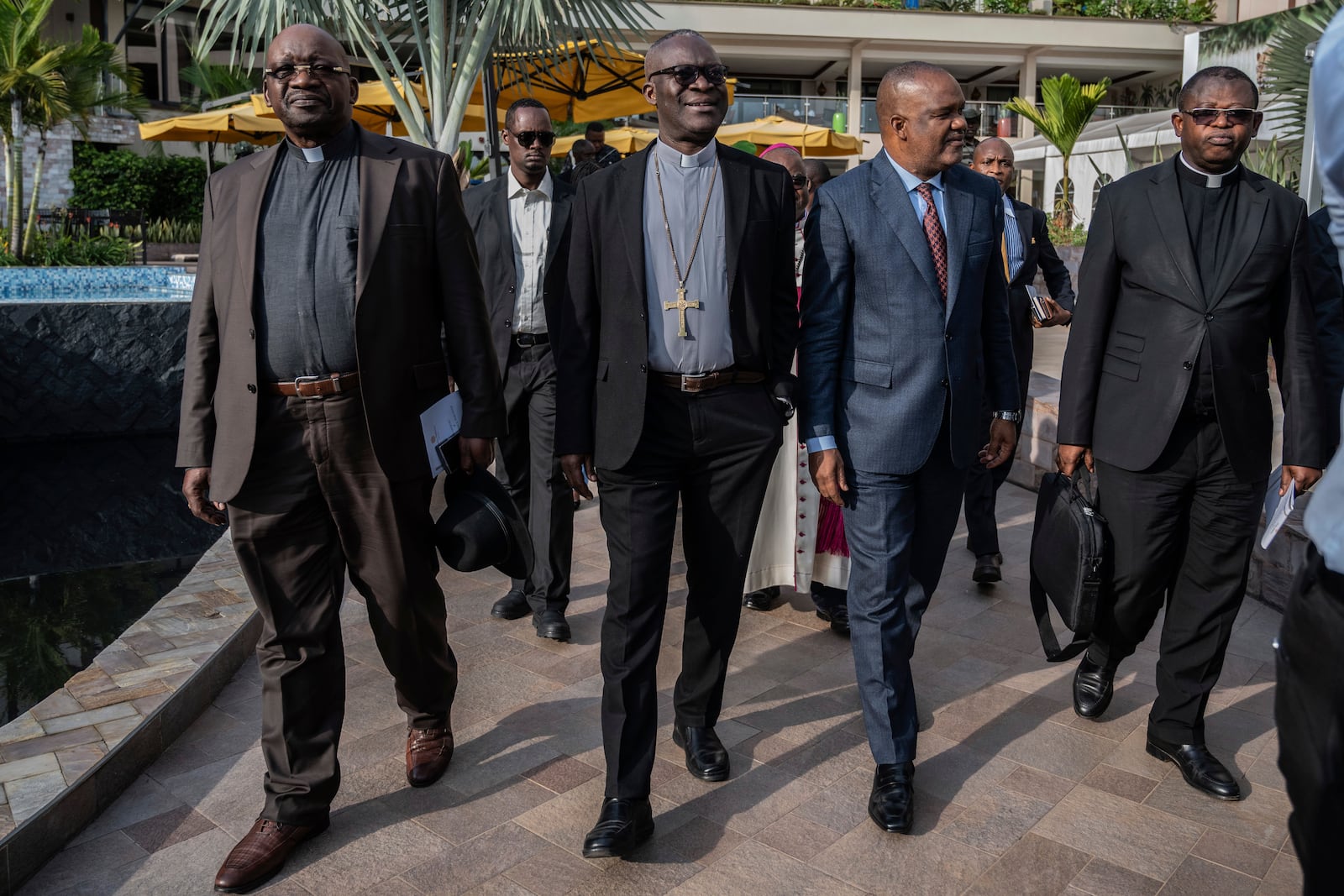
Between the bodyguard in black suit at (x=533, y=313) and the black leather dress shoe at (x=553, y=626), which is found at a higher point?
the bodyguard in black suit at (x=533, y=313)

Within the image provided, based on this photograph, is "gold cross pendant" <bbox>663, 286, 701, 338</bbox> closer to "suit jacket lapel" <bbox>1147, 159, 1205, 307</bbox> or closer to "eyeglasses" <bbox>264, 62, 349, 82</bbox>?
"eyeglasses" <bbox>264, 62, 349, 82</bbox>

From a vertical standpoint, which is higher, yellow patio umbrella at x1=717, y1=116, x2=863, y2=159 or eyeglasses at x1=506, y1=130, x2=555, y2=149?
yellow patio umbrella at x1=717, y1=116, x2=863, y2=159

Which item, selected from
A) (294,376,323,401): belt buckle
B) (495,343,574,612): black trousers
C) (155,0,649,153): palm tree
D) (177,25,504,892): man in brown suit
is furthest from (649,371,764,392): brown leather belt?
(155,0,649,153): palm tree

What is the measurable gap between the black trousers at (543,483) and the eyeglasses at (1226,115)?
2.57m

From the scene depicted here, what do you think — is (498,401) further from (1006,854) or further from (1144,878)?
(1144,878)

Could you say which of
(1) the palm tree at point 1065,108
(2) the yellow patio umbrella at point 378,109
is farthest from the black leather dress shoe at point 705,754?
(1) the palm tree at point 1065,108

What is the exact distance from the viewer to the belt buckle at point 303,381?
310 centimetres

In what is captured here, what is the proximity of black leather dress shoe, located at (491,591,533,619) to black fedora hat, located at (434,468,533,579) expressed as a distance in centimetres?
166

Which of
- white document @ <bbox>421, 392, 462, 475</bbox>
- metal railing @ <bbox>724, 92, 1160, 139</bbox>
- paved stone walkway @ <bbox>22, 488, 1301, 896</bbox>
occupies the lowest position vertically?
paved stone walkway @ <bbox>22, 488, 1301, 896</bbox>

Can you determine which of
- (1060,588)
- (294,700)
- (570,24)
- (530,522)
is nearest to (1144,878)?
(1060,588)

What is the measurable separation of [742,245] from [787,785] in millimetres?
1603

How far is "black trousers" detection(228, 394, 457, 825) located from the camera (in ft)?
10.3

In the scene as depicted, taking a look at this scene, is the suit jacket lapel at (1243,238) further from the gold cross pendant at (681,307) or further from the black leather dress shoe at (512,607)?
the black leather dress shoe at (512,607)

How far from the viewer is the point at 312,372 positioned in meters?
3.12
